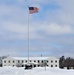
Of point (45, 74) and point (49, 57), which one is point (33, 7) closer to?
point (45, 74)

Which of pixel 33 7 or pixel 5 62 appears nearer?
pixel 33 7

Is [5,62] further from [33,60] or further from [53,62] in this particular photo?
[53,62]

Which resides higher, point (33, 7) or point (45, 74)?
point (33, 7)

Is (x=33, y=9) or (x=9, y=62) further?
(x=9, y=62)

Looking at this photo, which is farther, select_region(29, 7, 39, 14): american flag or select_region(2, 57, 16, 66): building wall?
select_region(2, 57, 16, 66): building wall

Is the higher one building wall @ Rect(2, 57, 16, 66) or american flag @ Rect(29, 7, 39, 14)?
american flag @ Rect(29, 7, 39, 14)

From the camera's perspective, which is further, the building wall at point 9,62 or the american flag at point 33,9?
the building wall at point 9,62

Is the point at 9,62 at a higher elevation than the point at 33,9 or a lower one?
lower

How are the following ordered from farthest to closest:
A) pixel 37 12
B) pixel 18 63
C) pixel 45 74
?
pixel 18 63 < pixel 37 12 < pixel 45 74

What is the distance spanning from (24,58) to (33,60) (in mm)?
5519

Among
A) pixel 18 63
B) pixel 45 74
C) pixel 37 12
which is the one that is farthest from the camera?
pixel 18 63

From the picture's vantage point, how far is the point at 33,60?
554ft

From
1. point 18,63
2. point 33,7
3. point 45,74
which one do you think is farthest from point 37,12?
point 18,63

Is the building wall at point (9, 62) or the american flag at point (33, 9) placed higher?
the american flag at point (33, 9)
